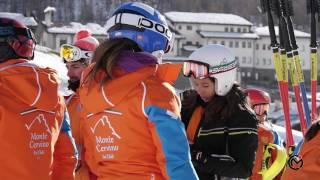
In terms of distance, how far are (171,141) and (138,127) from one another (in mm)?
172

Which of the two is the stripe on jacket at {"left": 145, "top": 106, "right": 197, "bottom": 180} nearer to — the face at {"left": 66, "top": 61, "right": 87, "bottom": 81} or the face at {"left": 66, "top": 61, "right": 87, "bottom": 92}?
the face at {"left": 66, "top": 61, "right": 87, "bottom": 92}

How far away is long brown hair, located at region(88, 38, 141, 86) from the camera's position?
265 cm

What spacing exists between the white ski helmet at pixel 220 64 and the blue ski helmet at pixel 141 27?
617 mm

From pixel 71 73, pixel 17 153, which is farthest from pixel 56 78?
pixel 71 73

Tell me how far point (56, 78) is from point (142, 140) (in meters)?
0.62

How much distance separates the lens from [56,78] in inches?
118

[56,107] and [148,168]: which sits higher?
[56,107]

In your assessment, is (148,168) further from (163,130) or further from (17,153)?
(17,153)

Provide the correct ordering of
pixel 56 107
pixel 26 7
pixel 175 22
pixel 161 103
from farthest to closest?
pixel 26 7, pixel 175 22, pixel 56 107, pixel 161 103

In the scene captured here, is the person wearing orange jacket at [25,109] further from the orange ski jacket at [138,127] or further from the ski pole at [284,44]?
the ski pole at [284,44]

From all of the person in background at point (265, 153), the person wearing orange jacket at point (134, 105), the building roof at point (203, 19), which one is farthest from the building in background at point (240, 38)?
the person wearing orange jacket at point (134, 105)

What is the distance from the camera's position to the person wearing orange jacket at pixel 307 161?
2.64 meters

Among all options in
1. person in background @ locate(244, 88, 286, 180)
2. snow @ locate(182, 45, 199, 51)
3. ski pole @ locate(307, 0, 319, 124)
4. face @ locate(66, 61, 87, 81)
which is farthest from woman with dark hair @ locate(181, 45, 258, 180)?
snow @ locate(182, 45, 199, 51)

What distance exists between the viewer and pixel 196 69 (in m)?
3.49
